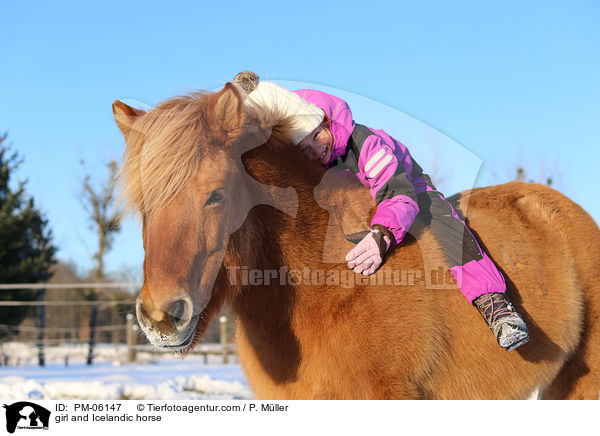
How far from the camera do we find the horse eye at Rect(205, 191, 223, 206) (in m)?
1.74

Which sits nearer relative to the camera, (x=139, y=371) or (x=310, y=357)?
(x=310, y=357)

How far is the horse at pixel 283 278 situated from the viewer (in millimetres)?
1695

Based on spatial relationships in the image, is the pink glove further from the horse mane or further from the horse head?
the horse mane

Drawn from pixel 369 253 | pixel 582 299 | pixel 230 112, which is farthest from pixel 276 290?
pixel 582 299

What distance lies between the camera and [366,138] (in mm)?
2061

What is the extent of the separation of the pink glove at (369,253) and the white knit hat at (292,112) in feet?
1.88

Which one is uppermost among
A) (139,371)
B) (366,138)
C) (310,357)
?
(366,138)

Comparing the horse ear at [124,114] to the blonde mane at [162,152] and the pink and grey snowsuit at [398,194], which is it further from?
the pink and grey snowsuit at [398,194]

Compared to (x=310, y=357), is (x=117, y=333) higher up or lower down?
lower down

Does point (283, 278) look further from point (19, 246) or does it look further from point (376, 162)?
point (19, 246)
